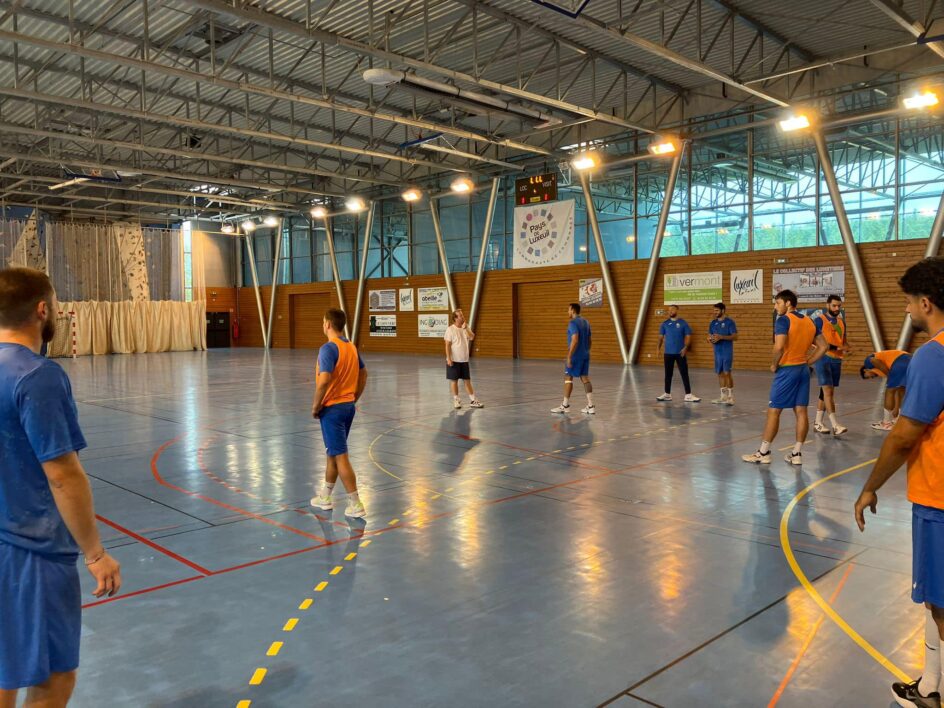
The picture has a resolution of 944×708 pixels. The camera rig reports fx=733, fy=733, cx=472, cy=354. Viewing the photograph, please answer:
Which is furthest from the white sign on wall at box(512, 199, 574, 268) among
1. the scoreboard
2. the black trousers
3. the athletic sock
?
the athletic sock

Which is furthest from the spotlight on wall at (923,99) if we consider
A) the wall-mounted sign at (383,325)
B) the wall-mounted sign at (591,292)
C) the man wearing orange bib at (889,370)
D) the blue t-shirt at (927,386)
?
the wall-mounted sign at (383,325)

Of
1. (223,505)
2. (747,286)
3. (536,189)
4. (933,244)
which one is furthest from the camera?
(536,189)

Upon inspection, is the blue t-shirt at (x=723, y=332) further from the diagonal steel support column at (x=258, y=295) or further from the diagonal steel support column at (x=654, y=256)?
the diagonal steel support column at (x=258, y=295)

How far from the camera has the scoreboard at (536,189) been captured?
25453 mm

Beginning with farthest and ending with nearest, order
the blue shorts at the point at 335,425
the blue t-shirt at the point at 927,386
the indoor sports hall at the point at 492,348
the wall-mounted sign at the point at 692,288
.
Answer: the wall-mounted sign at the point at 692,288 < the blue shorts at the point at 335,425 < the indoor sports hall at the point at 492,348 < the blue t-shirt at the point at 927,386

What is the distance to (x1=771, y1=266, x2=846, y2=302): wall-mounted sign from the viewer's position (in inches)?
818

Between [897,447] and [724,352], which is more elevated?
[897,447]

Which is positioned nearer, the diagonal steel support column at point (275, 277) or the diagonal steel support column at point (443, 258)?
the diagonal steel support column at point (443, 258)

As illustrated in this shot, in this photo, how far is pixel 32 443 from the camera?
2348mm

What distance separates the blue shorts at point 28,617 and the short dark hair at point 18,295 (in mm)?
748

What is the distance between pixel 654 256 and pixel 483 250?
763 centimetres

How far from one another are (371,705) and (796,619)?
8.15 ft

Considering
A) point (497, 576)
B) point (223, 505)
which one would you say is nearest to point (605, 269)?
point (223, 505)

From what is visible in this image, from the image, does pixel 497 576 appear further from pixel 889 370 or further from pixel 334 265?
pixel 334 265
